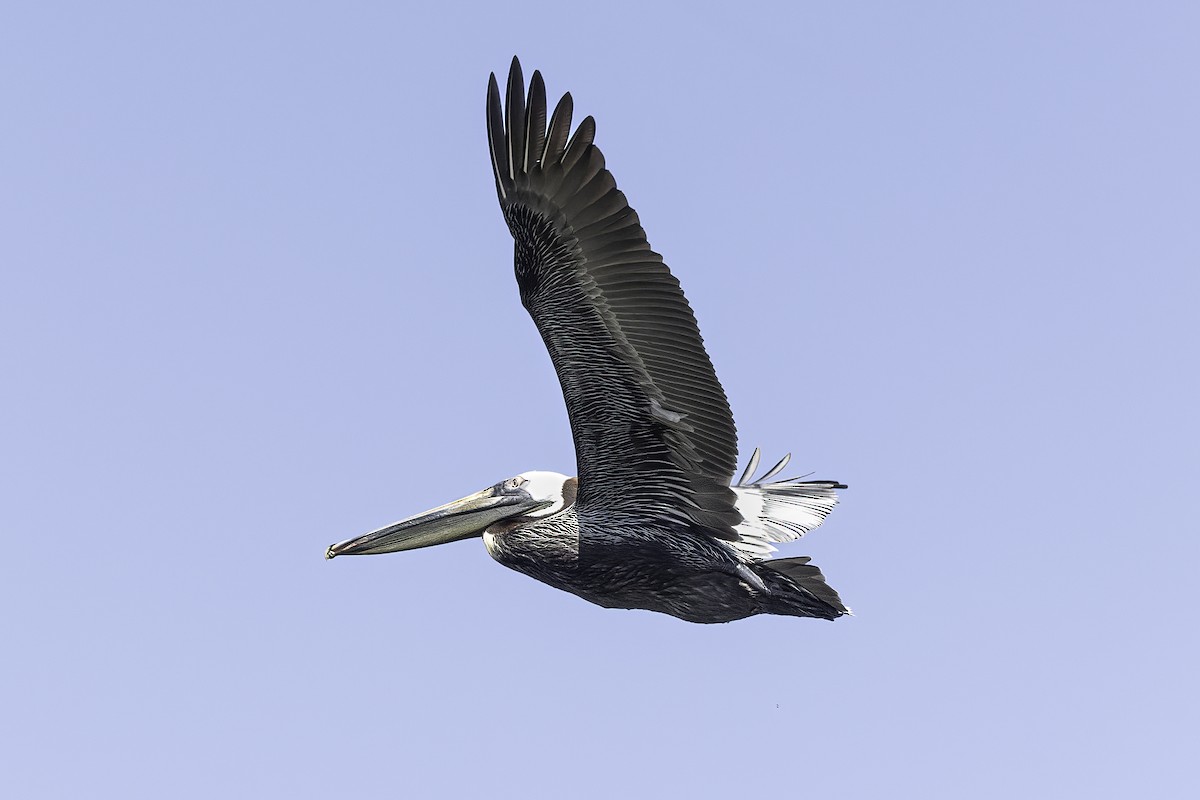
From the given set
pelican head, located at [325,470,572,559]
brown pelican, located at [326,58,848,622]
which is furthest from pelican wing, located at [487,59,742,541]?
pelican head, located at [325,470,572,559]

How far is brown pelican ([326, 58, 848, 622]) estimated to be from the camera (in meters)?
11.2

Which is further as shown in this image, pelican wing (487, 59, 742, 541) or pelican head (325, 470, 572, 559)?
pelican head (325, 470, 572, 559)

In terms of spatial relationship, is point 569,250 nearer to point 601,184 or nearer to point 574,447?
point 601,184

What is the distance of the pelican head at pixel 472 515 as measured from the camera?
42.5 feet

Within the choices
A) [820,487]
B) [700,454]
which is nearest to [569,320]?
[700,454]

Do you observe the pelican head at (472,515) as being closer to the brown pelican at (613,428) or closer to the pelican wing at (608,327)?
the brown pelican at (613,428)

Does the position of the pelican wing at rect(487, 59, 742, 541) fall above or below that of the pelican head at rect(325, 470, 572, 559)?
above

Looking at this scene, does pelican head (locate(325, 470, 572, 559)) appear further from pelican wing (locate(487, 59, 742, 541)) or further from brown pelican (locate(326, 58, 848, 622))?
pelican wing (locate(487, 59, 742, 541))

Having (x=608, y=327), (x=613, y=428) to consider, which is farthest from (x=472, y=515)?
(x=608, y=327)

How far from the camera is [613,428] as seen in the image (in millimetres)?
11781

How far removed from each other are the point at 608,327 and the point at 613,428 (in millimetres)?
805

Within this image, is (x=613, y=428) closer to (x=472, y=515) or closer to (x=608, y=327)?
(x=608, y=327)

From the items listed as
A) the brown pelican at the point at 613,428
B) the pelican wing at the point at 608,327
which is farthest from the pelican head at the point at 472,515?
the pelican wing at the point at 608,327

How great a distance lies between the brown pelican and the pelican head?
13 millimetres
